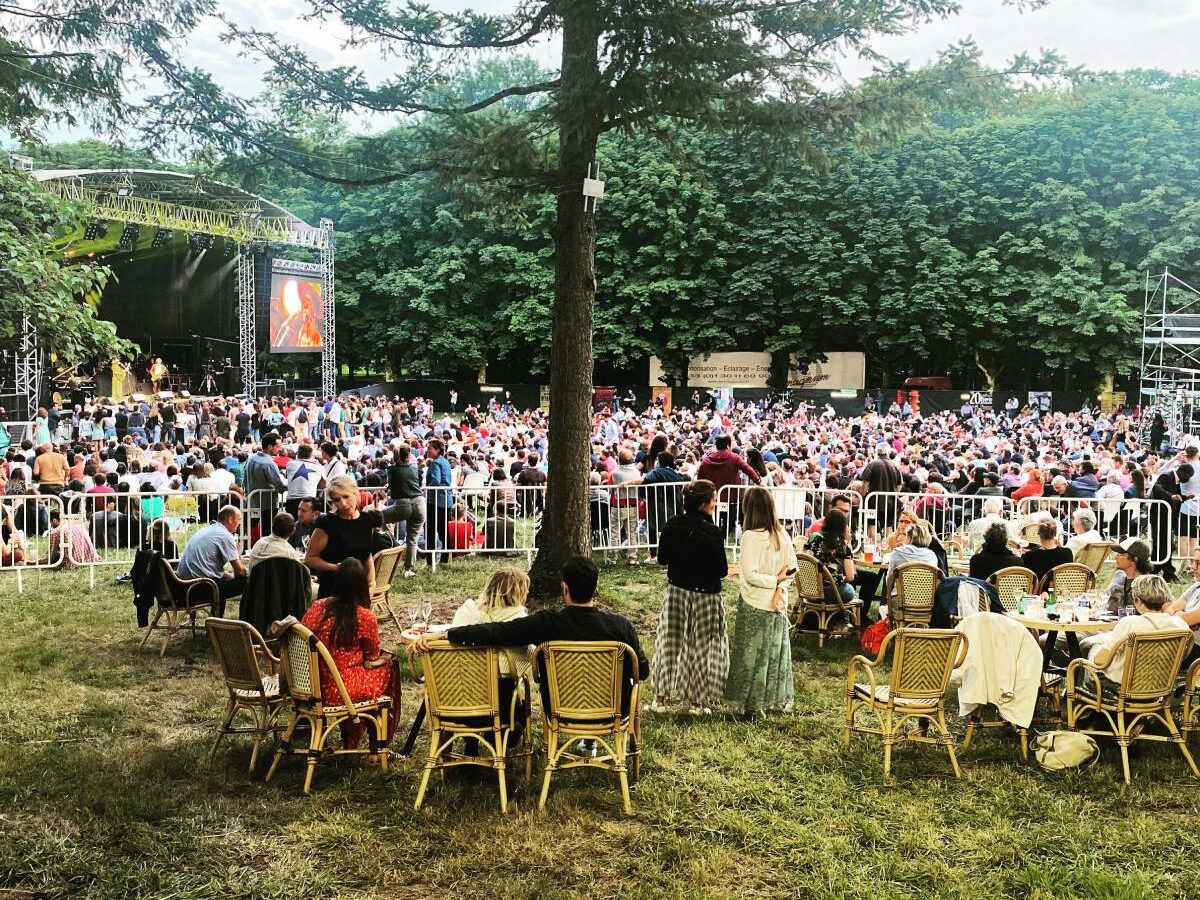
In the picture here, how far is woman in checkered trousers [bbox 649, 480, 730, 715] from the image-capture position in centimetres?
634

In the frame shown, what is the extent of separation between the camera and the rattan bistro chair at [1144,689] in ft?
17.9

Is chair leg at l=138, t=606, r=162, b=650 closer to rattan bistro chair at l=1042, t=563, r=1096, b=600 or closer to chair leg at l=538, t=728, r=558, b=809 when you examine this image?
chair leg at l=538, t=728, r=558, b=809

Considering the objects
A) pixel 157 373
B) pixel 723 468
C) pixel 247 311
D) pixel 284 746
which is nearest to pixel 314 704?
pixel 284 746

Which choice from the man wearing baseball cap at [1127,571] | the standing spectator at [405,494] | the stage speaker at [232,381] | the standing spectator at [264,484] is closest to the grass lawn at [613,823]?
the man wearing baseball cap at [1127,571]

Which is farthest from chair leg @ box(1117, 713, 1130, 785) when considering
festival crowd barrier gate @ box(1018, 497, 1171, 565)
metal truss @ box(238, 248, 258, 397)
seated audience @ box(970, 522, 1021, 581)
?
metal truss @ box(238, 248, 258, 397)

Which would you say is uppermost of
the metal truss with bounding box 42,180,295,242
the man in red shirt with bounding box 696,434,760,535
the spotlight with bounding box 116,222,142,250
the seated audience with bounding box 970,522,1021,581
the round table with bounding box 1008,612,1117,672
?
the metal truss with bounding box 42,180,295,242

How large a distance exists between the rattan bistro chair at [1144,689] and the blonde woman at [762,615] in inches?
65.4

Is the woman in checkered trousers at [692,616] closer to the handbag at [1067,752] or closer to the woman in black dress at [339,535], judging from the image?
the handbag at [1067,752]

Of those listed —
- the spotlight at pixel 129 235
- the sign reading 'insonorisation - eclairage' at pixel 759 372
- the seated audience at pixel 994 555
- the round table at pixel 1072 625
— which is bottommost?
the round table at pixel 1072 625

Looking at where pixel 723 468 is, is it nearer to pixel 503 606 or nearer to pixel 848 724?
pixel 848 724

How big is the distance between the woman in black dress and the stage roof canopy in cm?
1674

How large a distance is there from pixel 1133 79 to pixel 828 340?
644 inches

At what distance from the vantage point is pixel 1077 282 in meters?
33.8

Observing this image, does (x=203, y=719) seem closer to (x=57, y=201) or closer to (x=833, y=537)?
(x=57, y=201)
